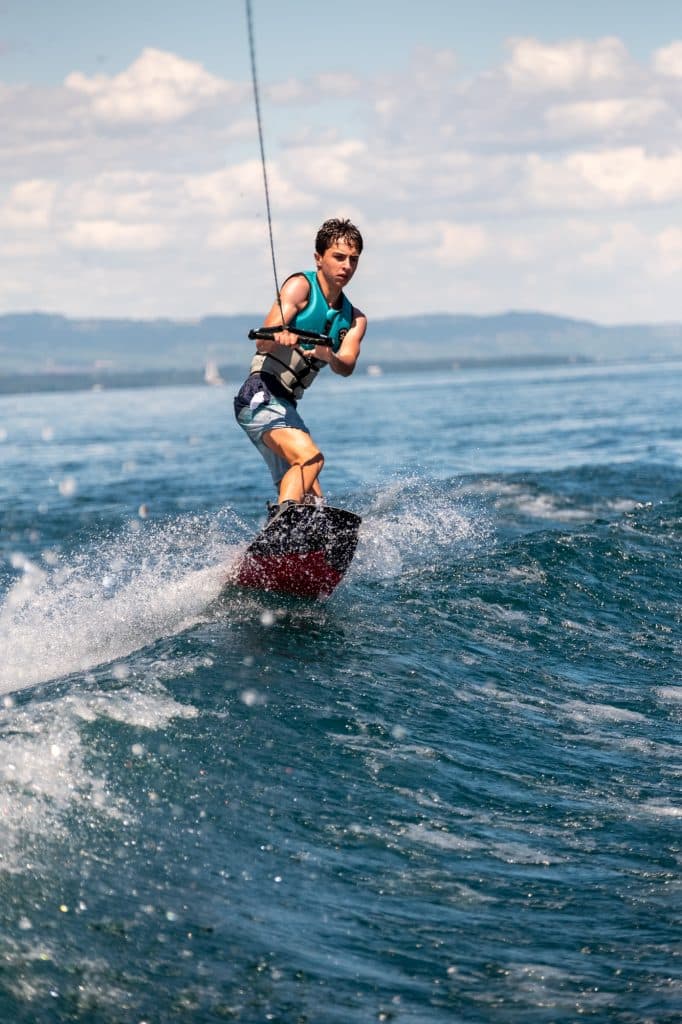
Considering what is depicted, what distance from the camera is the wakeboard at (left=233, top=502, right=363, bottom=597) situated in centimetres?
870

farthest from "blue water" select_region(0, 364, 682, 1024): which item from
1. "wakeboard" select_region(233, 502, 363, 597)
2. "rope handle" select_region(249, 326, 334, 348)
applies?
Result: "rope handle" select_region(249, 326, 334, 348)

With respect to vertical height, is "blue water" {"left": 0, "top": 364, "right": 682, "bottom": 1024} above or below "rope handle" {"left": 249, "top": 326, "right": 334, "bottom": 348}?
below

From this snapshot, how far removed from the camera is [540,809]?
6078 millimetres

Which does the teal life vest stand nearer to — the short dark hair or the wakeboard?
the short dark hair

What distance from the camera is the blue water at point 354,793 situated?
4.42m

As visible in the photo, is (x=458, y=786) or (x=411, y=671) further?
(x=411, y=671)

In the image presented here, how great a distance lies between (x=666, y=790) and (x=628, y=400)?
52279mm

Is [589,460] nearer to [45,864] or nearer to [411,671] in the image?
[411,671]

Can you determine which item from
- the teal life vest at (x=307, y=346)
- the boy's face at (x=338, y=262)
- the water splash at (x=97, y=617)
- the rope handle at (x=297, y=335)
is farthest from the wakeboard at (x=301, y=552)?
the boy's face at (x=338, y=262)

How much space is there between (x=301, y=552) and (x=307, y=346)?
1.54m

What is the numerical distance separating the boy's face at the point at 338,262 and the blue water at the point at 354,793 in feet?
7.92

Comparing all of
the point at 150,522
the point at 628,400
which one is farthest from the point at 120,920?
the point at 628,400

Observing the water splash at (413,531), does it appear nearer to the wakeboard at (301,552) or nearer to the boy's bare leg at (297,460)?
the wakeboard at (301,552)

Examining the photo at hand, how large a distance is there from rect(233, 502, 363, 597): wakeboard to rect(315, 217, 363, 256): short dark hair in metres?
1.89
